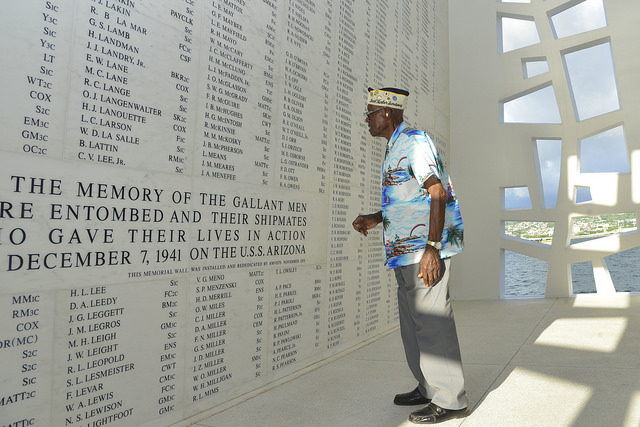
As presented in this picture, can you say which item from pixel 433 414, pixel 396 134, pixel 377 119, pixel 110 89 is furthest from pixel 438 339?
pixel 110 89

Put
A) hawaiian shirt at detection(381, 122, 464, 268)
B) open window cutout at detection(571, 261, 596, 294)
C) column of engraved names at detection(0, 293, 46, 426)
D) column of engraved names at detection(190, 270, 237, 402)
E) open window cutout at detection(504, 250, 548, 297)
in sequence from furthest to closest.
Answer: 1. open window cutout at detection(504, 250, 548, 297)
2. open window cutout at detection(571, 261, 596, 294)
3. column of engraved names at detection(190, 270, 237, 402)
4. hawaiian shirt at detection(381, 122, 464, 268)
5. column of engraved names at detection(0, 293, 46, 426)

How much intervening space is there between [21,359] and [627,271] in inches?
243

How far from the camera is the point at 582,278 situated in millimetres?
6031

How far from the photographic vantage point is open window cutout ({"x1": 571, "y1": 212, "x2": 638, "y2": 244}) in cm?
570

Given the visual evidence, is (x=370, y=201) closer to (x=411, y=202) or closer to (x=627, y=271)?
(x=411, y=202)

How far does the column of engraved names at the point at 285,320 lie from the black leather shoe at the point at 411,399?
0.75m

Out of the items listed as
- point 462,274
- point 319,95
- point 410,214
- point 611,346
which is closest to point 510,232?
point 462,274

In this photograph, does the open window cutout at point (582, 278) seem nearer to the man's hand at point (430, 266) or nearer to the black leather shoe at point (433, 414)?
the black leather shoe at point (433, 414)

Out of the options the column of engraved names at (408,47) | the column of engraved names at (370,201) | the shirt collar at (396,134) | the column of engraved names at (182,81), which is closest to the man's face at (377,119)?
the shirt collar at (396,134)

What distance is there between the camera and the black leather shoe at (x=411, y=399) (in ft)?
7.46

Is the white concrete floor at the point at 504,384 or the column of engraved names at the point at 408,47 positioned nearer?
the white concrete floor at the point at 504,384

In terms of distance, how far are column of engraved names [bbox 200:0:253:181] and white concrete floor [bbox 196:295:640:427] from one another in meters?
1.17

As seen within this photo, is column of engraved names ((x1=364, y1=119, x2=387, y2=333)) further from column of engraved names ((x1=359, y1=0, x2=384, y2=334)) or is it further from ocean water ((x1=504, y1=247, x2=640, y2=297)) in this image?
ocean water ((x1=504, y1=247, x2=640, y2=297))

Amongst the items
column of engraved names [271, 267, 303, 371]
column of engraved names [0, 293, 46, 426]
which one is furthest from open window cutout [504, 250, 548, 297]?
column of engraved names [0, 293, 46, 426]
